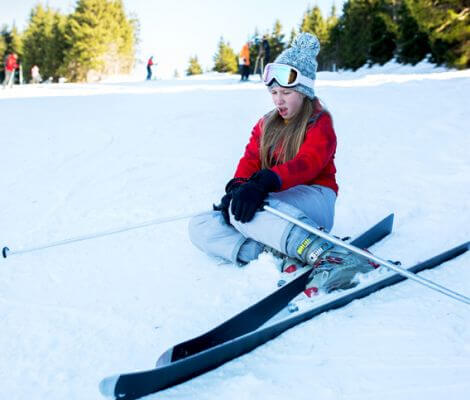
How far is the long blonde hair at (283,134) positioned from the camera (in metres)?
2.68

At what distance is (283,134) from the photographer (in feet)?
9.05

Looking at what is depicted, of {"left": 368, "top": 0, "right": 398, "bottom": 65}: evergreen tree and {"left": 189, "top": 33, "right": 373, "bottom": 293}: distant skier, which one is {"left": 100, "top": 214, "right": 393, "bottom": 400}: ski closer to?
{"left": 189, "top": 33, "right": 373, "bottom": 293}: distant skier

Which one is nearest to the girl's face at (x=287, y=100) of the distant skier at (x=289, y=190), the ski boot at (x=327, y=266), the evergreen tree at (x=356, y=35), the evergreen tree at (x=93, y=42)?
the distant skier at (x=289, y=190)

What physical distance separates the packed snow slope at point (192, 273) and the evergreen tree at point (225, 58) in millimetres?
49441

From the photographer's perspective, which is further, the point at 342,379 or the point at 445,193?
the point at 445,193

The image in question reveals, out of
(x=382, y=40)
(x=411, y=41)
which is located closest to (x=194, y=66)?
(x=382, y=40)

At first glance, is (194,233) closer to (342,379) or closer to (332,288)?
(332,288)

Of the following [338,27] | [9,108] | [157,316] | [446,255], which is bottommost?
[157,316]

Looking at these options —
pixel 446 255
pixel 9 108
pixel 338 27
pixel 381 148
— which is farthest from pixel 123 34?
pixel 446 255

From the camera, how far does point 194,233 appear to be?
285 centimetres

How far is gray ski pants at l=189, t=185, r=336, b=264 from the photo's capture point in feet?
7.80

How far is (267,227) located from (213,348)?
0.89 metres

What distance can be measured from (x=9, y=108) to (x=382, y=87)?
27.5 feet

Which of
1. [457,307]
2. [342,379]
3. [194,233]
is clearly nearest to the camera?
[342,379]
